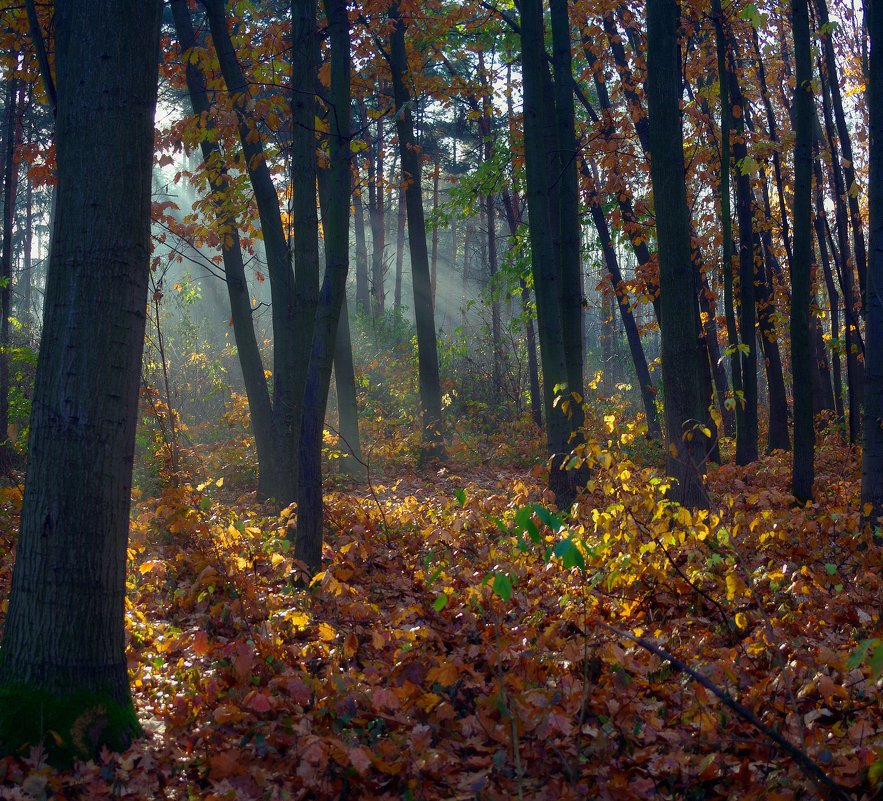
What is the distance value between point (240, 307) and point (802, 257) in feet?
24.6

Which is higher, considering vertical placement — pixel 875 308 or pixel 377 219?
pixel 377 219

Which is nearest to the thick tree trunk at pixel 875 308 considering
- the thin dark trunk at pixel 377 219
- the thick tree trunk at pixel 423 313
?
the thick tree trunk at pixel 423 313

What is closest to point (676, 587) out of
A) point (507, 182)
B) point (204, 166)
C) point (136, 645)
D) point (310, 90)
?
point (136, 645)

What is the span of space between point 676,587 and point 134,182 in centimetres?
452

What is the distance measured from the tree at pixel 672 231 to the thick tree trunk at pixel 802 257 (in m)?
1.34

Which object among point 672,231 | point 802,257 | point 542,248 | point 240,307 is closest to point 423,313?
point 240,307

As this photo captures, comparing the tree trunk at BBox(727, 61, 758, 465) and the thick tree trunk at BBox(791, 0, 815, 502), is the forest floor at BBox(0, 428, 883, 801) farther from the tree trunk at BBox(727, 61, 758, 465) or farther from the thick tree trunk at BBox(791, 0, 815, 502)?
the tree trunk at BBox(727, 61, 758, 465)

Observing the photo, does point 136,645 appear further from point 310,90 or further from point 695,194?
point 695,194

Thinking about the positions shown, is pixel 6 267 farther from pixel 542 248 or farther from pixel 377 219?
pixel 377 219

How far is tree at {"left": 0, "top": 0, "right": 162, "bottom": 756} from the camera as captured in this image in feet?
12.2

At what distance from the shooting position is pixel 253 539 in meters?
7.43

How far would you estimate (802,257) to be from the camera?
27.7ft

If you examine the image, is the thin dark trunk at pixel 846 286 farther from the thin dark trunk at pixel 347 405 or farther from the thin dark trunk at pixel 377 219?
the thin dark trunk at pixel 377 219

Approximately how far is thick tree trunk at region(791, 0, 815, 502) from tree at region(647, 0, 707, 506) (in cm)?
134
